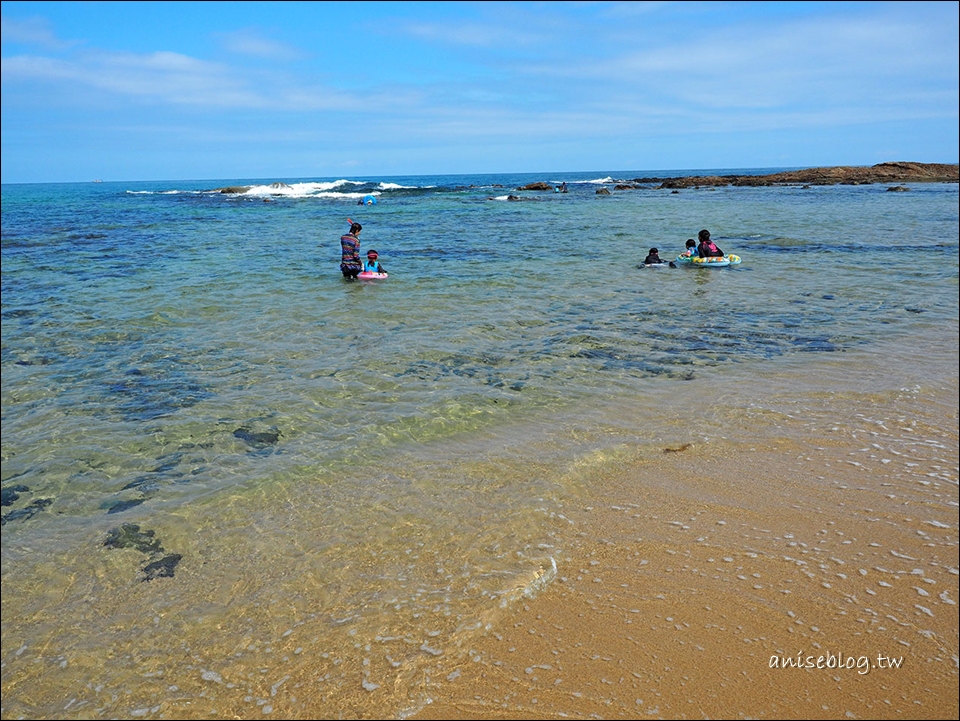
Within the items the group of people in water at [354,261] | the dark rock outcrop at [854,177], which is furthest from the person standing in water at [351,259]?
the dark rock outcrop at [854,177]

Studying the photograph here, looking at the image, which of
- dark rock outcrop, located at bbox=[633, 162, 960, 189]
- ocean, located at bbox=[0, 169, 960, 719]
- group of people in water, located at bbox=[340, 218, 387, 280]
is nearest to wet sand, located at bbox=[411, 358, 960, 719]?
ocean, located at bbox=[0, 169, 960, 719]

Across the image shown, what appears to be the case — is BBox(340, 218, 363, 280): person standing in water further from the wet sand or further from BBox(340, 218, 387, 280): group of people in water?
the wet sand

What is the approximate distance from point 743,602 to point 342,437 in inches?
174

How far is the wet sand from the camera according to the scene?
3398 mm

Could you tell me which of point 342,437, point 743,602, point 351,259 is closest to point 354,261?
point 351,259

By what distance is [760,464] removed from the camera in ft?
19.9

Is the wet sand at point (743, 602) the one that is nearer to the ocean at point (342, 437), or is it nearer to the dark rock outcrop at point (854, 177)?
the ocean at point (342, 437)

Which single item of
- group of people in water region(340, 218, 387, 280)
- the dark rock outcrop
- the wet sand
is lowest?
the wet sand

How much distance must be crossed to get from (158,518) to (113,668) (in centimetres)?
180

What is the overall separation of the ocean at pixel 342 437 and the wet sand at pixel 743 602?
0.76 ft

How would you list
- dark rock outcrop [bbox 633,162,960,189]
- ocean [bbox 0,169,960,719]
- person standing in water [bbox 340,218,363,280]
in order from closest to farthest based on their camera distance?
ocean [bbox 0,169,960,719], person standing in water [bbox 340,218,363,280], dark rock outcrop [bbox 633,162,960,189]

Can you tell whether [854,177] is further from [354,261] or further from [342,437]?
[342,437]

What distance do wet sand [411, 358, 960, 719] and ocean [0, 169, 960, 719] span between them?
23cm

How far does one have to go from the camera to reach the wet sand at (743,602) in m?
3.40
